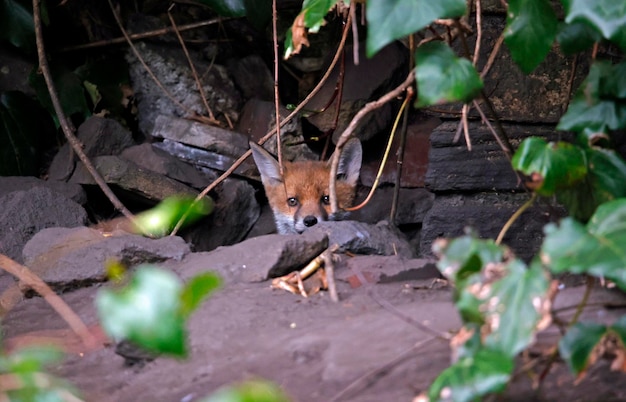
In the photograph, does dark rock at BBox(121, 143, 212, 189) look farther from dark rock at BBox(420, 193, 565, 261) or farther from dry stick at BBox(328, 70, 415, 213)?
dry stick at BBox(328, 70, 415, 213)

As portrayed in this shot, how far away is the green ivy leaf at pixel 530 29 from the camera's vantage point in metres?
2.70

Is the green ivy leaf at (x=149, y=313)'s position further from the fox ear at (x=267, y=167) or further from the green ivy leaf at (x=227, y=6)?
the fox ear at (x=267, y=167)

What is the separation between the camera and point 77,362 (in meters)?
2.98

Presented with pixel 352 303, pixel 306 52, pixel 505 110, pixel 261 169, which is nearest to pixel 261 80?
pixel 306 52

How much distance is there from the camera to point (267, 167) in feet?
19.0

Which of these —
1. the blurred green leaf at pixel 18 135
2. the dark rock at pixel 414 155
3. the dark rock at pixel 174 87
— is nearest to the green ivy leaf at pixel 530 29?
the dark rock at pixel 414 155

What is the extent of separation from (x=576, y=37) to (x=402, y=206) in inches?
114

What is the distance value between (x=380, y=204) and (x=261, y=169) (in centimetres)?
96

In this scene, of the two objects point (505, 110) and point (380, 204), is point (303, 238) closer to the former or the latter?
point (505, 110)

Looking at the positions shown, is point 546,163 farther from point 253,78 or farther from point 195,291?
point 253,78

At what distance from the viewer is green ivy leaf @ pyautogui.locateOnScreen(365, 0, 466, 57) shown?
2.19 metres

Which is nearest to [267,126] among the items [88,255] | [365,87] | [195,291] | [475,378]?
[365,87]

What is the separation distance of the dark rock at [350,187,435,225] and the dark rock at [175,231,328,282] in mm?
1924

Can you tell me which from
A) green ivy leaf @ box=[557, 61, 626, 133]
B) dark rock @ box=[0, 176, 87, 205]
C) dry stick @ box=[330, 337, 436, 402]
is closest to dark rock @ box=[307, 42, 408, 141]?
dark rock @ box=[0, 176, 87, 205]
